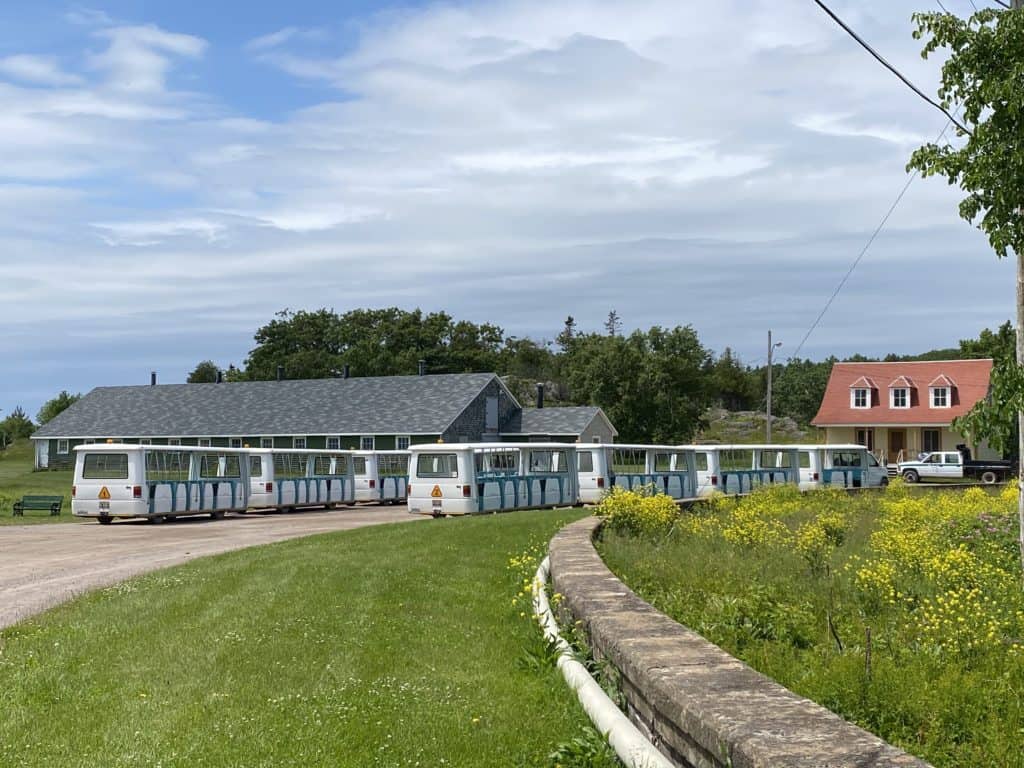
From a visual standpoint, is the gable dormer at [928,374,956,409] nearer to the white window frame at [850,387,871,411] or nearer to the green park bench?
the white window frame at [850,387,871,411]

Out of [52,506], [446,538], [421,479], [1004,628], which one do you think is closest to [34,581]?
[446,538]

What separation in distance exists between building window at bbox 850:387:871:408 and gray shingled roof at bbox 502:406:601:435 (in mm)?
15797

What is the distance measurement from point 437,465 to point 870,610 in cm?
2338

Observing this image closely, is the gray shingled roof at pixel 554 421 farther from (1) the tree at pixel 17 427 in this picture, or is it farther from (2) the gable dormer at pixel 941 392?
(1) the tree at pixel 17 427

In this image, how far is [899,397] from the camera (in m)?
66.7

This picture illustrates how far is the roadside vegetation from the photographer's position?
6.04 m

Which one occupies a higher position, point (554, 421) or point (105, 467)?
point (554, 421)

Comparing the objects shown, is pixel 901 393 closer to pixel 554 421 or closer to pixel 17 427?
pixel 554 421

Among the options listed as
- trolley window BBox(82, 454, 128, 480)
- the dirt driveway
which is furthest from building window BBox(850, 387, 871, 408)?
trolley window BBox(82, 454, 128, 480)

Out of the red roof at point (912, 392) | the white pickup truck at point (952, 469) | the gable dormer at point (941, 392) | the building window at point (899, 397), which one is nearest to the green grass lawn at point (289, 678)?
the white pickup truck at point (952, 469)

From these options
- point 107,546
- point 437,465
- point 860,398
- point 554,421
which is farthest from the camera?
point 860,398

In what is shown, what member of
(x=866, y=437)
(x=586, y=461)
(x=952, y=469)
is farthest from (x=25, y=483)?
(x=866, y=437)

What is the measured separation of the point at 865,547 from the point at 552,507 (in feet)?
70.1

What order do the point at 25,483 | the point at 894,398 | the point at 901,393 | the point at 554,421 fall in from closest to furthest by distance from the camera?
the point at 25,483, the point at 554,421, the point at 901,393, the point at 894,398
